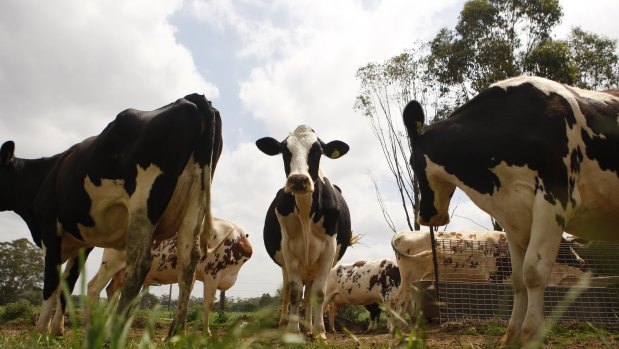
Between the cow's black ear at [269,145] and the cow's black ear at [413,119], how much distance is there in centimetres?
344

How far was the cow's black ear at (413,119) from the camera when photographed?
571cm

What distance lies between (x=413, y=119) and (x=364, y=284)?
13.0 meters

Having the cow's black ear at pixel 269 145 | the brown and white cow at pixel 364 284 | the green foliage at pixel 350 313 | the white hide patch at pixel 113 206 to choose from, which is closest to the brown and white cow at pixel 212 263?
the cow's black ear at pixel 269 145

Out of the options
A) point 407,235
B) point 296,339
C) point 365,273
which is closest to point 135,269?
point 296,339

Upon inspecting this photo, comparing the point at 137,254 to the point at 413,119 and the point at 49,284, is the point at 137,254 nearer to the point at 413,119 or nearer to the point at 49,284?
the point at 49,284

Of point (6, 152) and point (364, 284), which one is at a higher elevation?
point (6, 152)

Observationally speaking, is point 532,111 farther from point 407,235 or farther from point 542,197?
point 407,235

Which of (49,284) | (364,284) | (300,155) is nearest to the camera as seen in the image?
(49,284)

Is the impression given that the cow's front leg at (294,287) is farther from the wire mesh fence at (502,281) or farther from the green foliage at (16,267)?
the green foliage at (16,267)

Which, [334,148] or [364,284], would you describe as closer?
[334,148]

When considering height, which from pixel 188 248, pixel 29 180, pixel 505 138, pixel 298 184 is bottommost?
pixel 188 248

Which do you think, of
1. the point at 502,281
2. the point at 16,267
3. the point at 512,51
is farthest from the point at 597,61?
the point at 16,267

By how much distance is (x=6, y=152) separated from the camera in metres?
7.82

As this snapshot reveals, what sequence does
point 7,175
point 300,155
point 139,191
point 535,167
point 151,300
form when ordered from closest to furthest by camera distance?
point 151,300
point 535,167
point 139,191
point 300,155
point 7,175
